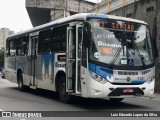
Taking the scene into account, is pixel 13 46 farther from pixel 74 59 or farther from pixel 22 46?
pixel 74 59

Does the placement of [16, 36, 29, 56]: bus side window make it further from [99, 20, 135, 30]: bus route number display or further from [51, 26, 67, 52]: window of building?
[99, 20, 135, 30]: bus route number display

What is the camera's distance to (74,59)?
1267cm

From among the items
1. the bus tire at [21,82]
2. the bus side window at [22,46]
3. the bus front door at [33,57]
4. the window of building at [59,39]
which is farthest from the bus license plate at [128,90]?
the bus tire at [21,82]

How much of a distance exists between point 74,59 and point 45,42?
10.7 feet

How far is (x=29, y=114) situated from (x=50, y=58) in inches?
166

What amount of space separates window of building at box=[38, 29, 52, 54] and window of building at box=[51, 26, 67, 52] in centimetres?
46

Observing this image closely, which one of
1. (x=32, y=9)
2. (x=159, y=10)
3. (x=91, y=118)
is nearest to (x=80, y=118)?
(x=91, y=118)

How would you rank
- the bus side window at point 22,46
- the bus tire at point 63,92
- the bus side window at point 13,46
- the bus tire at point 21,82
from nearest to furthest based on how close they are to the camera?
the bus tire at point 63,92
the bus side window at point 22,46
the bus tire at point 21,82
the bus side window at point 13,46

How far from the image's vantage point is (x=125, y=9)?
24984 mm

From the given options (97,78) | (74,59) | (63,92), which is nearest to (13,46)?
(63,92)

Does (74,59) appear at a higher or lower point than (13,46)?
lower

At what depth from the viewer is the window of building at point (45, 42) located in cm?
1520

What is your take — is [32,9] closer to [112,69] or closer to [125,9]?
[125,9]

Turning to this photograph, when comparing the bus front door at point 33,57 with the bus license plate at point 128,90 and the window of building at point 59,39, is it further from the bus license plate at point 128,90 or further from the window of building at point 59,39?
the bus license plate at point 128,90
